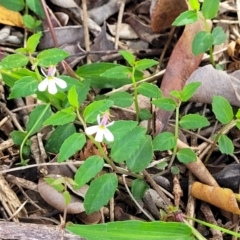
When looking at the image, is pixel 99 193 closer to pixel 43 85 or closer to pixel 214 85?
pixel 43 85

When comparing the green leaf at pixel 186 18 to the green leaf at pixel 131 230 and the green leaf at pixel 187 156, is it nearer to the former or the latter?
the green leaf at pixel 187 156

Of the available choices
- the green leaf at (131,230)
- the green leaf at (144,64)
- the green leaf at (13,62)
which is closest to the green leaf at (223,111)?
the green leaf at (144,64)

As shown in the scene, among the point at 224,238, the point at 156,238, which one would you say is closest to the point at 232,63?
the point at 224,238

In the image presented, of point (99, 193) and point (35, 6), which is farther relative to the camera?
point (35, 6)

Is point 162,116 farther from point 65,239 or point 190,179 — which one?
point 65,239

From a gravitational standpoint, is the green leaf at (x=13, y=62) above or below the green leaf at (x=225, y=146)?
above

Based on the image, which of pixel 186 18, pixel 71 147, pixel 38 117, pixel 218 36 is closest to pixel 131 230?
pixel 71 147
